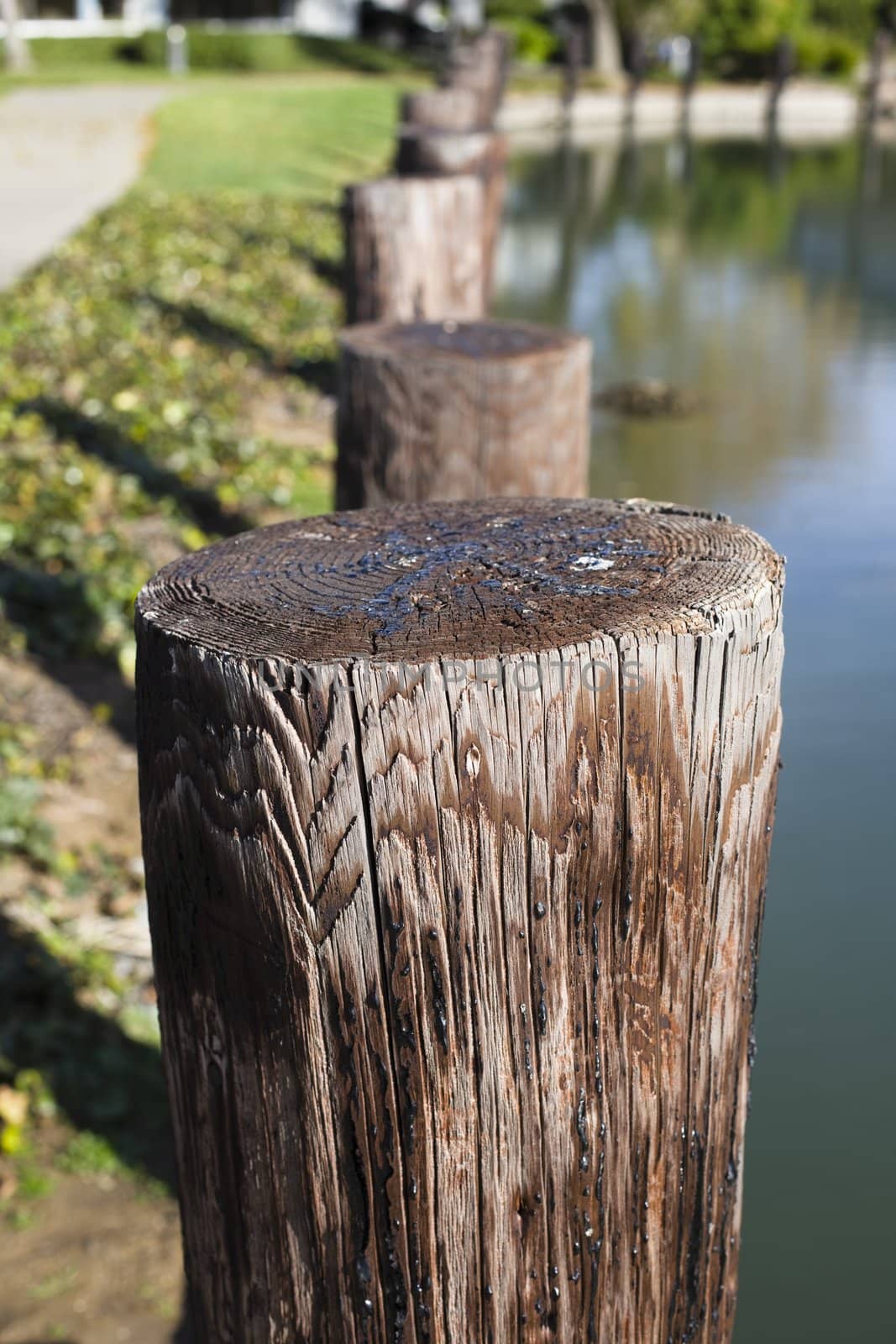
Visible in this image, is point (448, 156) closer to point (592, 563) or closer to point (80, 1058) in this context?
point (80, 1058)

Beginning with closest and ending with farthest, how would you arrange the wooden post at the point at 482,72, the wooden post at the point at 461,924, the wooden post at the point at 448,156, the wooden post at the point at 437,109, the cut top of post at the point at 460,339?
the wooden post at the point at 461,924, the cut top of post at the point at 460,339, the wooden post at the point at 448,156, the wooden post at the point at 437,109, the wooden post at the point at 482,72

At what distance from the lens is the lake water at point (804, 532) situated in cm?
318

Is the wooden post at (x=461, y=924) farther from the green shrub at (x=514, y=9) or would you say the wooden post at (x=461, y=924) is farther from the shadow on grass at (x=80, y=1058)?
the green shrub at (x=514, y=9)

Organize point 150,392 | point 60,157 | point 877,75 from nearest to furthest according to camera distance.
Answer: point 150,392, point 60,157, point 877,75

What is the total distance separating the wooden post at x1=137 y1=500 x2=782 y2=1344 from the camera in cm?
131

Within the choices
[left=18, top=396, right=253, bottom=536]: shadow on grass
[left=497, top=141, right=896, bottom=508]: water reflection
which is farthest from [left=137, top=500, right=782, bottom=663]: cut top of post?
[left=497, top=141, right=896, bottom=508]: water reflection

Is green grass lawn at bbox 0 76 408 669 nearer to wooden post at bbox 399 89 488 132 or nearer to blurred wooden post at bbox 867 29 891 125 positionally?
wooden post at bbox 399 89 488 132

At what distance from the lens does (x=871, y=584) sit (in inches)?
233

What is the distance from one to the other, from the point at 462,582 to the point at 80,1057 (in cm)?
211

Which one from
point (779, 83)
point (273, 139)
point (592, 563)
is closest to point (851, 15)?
point (779, 83)

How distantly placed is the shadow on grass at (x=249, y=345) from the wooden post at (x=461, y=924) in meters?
6.85

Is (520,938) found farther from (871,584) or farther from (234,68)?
(234,68)

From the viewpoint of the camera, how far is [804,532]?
6.52 metres

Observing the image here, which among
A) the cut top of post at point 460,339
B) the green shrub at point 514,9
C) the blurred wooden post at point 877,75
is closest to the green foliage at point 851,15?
the green shrub at point 514,9
